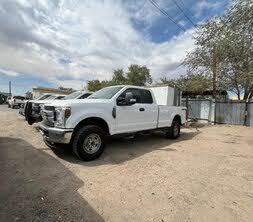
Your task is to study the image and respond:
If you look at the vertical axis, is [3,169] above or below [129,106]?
below

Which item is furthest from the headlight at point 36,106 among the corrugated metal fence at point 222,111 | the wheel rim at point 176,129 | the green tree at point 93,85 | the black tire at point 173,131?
the green tree at point 93,85

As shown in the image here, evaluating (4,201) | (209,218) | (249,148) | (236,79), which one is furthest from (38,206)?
(236,79)

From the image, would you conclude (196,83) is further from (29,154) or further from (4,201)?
(4,201)

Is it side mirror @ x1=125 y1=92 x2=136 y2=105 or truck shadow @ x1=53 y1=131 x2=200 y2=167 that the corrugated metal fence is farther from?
side mirror @ x1=125 y1=92 x2=136 y2=105

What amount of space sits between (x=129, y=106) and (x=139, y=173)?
2.29m

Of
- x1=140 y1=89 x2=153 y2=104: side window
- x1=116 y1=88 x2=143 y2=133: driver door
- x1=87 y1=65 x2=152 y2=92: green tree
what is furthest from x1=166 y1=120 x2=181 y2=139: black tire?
x1=87 y1=65 x2=152 y2=92: green tree

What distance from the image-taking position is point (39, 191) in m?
3.29

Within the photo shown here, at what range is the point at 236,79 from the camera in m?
13.9

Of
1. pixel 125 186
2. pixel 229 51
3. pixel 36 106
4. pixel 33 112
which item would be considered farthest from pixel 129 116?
pixel 229 51

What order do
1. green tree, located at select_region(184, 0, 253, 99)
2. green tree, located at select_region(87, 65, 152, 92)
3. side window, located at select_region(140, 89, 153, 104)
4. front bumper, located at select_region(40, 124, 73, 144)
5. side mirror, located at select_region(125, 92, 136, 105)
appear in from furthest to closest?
green tree, located at select_region(87, 65, 152, 92), green tree, located at select_region(184, 0, 253, 99), side window, located at select_region(140, 89, 153, 104), side mirror, located at select_region(125, 92, 136, 105), front bumper, located at select_region(40, 124, 73, 144)

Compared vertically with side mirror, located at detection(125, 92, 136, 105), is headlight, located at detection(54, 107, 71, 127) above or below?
below

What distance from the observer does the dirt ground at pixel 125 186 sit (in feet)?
8.96

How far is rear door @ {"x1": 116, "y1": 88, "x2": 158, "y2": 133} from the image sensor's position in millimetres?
5681

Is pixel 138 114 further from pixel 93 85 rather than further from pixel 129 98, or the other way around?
pixel 93 85
